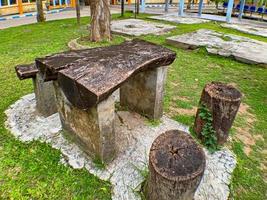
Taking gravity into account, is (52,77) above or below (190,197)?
above

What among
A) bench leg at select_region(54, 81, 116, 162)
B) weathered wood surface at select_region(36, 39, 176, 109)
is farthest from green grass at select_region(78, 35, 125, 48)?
bench leg at select_region(54, 81, 116, 162)

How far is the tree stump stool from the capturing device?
1694 millimetres

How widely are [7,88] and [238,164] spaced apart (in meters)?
3.81

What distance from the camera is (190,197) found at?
6.05 feet

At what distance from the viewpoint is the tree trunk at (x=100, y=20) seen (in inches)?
246

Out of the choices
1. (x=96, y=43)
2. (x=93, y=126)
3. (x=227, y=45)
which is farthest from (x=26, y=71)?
(x=227, y=45)

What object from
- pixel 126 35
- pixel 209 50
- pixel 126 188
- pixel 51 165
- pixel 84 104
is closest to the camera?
pixel 84 104

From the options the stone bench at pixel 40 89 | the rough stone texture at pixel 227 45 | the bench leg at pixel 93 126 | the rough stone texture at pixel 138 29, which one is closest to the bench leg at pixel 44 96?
the stone bench at pixel 40 89

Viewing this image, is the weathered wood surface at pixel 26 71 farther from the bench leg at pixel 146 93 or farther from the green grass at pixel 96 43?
the green grass at pixel 96 43

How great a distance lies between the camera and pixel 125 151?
2.57 metres

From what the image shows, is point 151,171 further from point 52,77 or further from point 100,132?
point 52,77

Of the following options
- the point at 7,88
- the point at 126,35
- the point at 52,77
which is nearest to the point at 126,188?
the point at 52,77

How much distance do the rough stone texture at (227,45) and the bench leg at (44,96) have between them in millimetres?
4743

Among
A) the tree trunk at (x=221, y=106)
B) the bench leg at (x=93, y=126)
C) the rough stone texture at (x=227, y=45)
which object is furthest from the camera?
the rough stone texture at (x=227, y=45)
